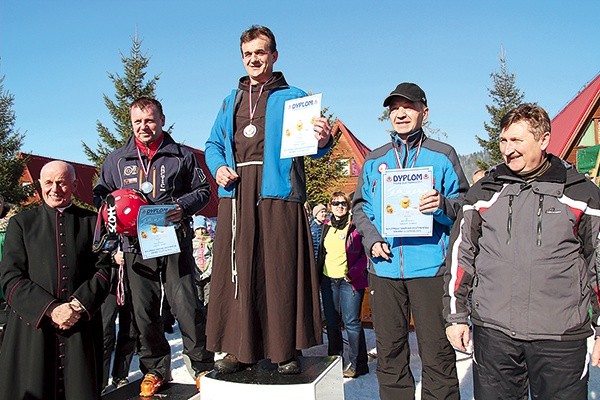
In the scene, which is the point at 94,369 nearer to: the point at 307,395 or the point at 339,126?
the point at 307,395

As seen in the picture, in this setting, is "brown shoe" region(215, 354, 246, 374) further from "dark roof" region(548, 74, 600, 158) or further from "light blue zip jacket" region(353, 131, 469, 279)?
"dark roof" region(548, 74, 600, 158)

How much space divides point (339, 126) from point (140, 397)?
75.4ft

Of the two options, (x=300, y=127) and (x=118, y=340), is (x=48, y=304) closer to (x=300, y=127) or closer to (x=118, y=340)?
(x=300, y=127)

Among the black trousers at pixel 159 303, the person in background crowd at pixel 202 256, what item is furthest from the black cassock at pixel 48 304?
the person in background crowd at pixel 202 256

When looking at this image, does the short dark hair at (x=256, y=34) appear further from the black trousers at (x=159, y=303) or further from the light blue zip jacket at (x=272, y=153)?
the black trousers at (x=159, y=303)

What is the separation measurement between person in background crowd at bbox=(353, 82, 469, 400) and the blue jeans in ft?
8.94

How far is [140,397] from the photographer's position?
12.7 ft

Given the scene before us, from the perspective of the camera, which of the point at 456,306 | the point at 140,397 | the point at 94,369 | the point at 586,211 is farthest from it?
the point at 140,397

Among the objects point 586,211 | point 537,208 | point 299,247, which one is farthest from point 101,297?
point 586,211

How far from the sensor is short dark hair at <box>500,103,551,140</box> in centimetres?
282

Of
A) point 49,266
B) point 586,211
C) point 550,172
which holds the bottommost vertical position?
point 49,266

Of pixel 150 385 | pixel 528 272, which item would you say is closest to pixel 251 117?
pixel 528 272

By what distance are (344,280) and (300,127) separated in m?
3.80

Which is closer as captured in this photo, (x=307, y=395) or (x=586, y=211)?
(x=586, y=211)
